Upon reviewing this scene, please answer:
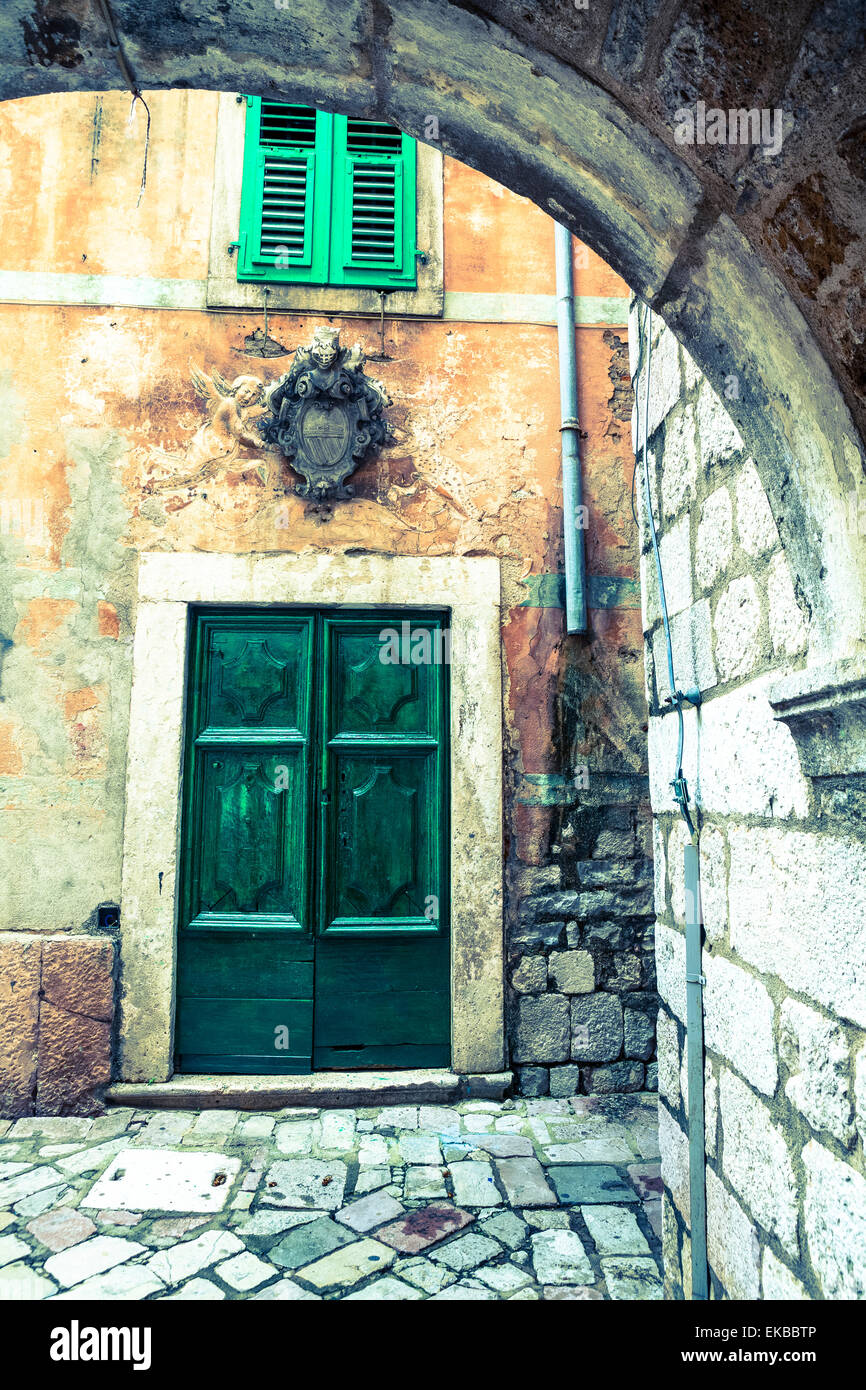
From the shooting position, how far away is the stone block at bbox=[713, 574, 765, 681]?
5.55 ft

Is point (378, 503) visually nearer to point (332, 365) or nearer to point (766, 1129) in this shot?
point (332, 365)

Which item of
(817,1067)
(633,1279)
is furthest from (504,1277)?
(817,1067)

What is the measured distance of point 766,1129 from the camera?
1.59m

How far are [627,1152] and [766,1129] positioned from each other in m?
2.16

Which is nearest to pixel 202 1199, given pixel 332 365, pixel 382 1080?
pixel 382 1080

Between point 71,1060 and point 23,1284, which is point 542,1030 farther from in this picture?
point 23,1284

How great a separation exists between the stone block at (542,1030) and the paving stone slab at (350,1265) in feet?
4.66

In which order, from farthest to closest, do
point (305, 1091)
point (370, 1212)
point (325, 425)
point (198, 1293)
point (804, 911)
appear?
point (325, 425), point (305, 1091), point (370, 1212), point (198, 1293), point (804, 911)

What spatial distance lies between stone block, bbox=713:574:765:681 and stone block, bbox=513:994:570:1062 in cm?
267

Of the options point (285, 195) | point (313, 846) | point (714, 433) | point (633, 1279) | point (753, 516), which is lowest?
point (633, 1279)

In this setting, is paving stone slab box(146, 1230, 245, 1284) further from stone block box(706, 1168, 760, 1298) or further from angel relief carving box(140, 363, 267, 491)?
angel relief carving box(140, 363, 267, 491)

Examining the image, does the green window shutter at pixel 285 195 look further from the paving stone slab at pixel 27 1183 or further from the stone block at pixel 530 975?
the paving stone slab at pixel 27 1183

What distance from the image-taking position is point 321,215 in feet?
14.4

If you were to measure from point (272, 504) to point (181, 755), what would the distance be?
4.52ft
